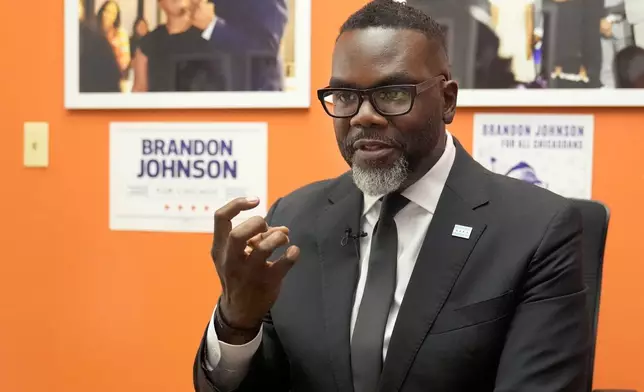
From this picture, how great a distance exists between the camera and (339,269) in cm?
113

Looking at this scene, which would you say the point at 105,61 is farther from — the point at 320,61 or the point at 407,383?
the point at 407,383

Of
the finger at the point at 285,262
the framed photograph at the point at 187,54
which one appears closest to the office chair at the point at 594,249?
the finger at the point at 285,262

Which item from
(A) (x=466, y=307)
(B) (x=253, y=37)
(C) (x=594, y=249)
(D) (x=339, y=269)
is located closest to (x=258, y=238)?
(D) (x=339, y=269)

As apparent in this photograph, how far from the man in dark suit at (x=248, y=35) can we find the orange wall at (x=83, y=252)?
95 millimetres

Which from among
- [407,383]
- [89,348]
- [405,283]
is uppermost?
[405,283]

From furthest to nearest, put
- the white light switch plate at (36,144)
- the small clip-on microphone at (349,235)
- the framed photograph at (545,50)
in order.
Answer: the white light switch plate at (36,144) < the framed photograph at (545,50) < the small clip-on microphone at (349,235)

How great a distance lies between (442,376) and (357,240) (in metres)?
0.28

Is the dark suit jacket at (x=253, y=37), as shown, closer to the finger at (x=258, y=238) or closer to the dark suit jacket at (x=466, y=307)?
the dark suit jacket at (x=466, y=307)

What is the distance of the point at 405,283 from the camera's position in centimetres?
108

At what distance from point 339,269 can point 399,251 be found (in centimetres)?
11

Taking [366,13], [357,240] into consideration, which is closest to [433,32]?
[366,13]

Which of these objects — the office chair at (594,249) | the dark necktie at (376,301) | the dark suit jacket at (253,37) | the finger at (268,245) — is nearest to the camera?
the finger at (268,245)

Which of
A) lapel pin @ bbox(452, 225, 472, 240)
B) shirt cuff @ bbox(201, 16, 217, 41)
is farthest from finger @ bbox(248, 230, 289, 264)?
shirt cuff @ bbox(201, 16, 217, 41)

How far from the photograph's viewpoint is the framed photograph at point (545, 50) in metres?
1.54
